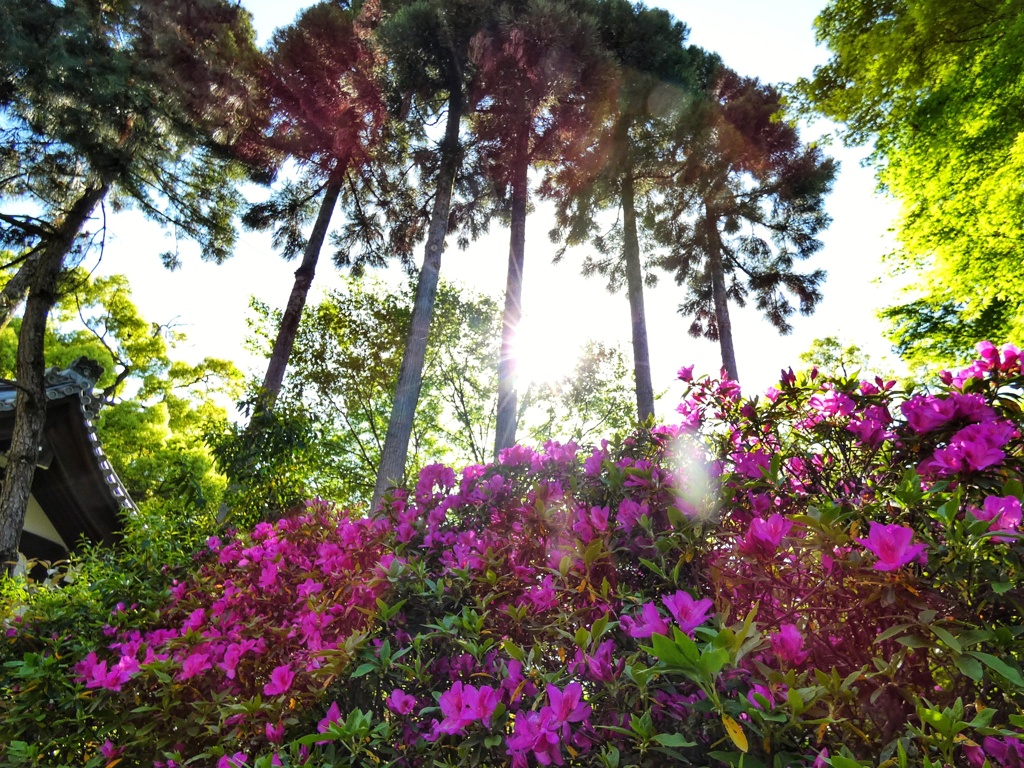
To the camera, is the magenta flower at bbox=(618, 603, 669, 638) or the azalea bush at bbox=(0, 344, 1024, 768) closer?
the azalea bush at bbox=(0, 344, 1024, 768)

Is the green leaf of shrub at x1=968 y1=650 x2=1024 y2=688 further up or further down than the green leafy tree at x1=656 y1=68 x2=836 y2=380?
further down

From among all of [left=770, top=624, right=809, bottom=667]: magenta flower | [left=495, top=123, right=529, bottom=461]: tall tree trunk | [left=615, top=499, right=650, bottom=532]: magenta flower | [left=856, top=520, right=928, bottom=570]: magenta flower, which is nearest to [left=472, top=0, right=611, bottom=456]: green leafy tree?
[left=495, top=123, right=529, bottom=461]: tall tree trunk

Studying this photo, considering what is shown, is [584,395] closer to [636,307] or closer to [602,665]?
[636,307]

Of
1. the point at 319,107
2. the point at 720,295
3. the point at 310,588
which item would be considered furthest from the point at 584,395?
the point at 310,588

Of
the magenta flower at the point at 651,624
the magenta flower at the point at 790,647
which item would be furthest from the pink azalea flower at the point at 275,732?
the magenta flower at the point at 790,647

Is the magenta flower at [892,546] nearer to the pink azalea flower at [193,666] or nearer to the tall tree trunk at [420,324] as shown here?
the pink azalea flower at [193,666]

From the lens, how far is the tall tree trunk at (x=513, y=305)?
8.95m

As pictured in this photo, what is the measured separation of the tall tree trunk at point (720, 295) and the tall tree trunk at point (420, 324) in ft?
18.7

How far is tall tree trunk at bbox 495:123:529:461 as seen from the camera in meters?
8.95

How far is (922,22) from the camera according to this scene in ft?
22.3

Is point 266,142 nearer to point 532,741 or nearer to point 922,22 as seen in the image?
point 922,22

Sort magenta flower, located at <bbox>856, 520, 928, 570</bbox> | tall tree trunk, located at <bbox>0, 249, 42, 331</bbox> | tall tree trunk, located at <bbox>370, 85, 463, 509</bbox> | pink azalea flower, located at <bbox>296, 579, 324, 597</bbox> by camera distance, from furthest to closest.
A: 1. tall tree trunk, located at <bbox>0, 249, 42, 331</bbox>
2. tall tree trunk, located at <bbox>370, 85, 463, 509</bbox>
3. pink azalea flower, located at <bbox>296, 579, 324, 597</bbox>
4. magenta flower, located at <bbox>856, 520, 928, 570</bbox>

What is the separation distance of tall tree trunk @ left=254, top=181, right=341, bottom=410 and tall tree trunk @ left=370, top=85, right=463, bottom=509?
6.02 ft

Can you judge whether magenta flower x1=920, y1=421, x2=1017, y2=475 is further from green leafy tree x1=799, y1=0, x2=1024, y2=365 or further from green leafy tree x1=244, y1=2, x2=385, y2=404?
green leafy tree x1=244, y1=2, x2=385, y2=404
